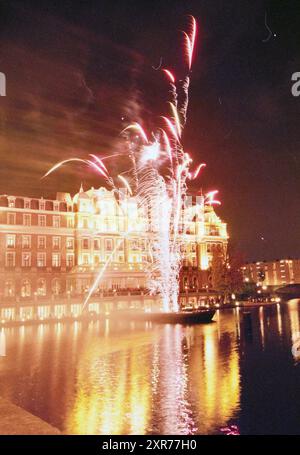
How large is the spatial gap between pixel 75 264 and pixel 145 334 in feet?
116

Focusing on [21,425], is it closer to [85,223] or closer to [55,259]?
[55,259]

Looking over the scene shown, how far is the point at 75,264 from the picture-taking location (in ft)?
258

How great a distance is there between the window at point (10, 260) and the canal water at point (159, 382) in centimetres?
2901

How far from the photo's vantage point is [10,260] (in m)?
71.8

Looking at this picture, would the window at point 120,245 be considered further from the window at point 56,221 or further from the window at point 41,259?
the window at point 41,259

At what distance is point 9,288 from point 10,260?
177 inches

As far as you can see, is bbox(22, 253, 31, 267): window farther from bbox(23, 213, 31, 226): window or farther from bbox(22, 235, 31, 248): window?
bbox(23, 213, 31, 226): window

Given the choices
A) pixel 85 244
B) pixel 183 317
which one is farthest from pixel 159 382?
pixel 85 244

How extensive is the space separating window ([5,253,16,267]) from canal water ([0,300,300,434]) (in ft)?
95.2

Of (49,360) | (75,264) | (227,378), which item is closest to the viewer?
(227,378)

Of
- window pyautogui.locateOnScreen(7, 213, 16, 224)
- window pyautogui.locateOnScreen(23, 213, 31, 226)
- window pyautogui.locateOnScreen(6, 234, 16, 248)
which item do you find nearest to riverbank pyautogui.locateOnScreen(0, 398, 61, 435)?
window pyautogui.locateOnScreen(6, 234, 16, 248)
